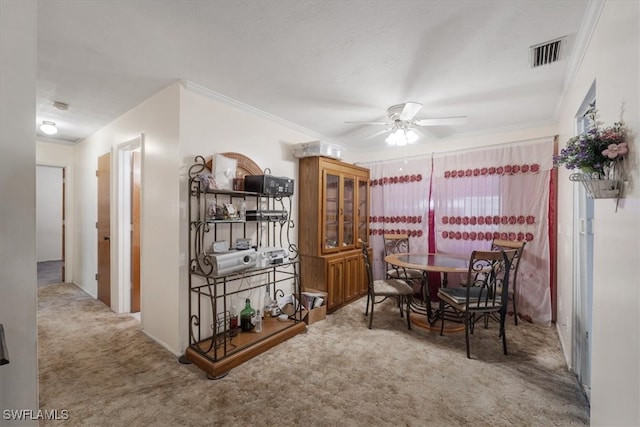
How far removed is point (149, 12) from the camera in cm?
153

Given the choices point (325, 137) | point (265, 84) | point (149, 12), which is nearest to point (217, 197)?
point (265, 84)

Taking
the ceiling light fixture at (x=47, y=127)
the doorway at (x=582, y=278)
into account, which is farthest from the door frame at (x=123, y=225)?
the doorway at (x=582, y=278)

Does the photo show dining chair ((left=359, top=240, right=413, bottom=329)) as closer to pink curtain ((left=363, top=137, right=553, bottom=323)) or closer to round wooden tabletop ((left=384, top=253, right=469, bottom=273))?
round wooden tabletop ((left=384, top=253, right=469, bottom=273))

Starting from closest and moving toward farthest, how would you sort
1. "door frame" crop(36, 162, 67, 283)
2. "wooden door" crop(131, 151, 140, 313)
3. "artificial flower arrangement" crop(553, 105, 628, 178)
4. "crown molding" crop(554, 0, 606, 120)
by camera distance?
1. "artificial flower arrangement" crop(553, 105, 628, 178)
2. "crown molding" crop(554, 0, 606, 120)
3. "wooden door" crop(131, 151, 140, 313)
4. "door frame" crop(36, 162, 67, 283)

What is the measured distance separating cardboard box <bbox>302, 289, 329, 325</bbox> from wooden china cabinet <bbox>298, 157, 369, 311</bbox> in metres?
0.10

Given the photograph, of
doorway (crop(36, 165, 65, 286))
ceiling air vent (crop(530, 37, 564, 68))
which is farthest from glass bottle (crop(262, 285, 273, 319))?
doorway (crop(36, 165, 65, 286))

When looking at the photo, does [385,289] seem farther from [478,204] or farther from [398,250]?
[478,204]

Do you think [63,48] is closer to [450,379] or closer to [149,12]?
[149,12]

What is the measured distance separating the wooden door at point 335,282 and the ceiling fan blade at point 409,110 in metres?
1.90

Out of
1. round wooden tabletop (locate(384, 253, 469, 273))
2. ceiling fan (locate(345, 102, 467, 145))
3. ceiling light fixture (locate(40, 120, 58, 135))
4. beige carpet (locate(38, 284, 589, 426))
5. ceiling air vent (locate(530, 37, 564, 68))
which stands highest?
ceiling air vent (locate(530, 37, 564, 68))

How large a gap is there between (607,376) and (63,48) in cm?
378

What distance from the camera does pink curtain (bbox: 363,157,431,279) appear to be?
13.1 feet

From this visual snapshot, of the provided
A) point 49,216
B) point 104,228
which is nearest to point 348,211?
point 104,228

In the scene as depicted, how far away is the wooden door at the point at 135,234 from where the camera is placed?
3.34 meters
